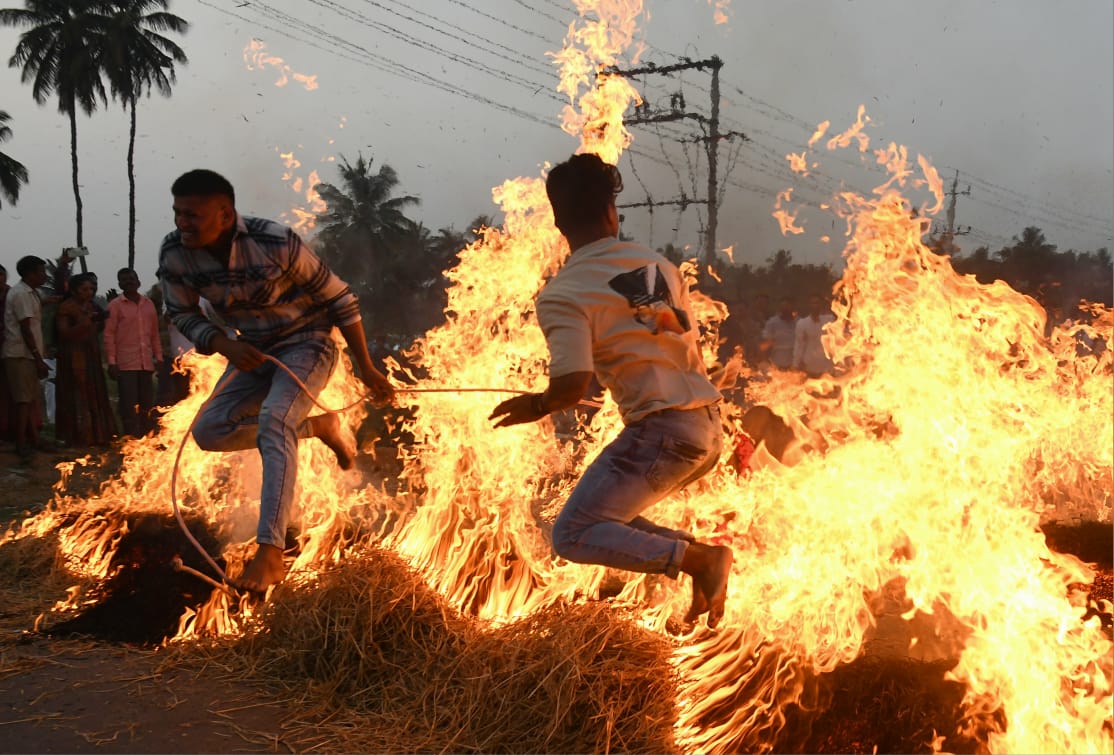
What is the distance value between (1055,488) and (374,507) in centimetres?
523

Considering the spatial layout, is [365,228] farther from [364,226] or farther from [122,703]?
[122,703]

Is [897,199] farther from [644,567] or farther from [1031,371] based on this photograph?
[644,567]

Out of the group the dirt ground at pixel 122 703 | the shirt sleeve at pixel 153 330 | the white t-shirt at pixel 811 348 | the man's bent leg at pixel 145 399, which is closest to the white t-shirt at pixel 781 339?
the white t-shirt at pixel 811 348

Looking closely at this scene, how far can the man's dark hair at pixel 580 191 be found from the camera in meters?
3.54

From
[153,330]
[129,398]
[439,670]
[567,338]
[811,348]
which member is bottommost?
[439,670]

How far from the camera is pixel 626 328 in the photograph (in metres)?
3.31

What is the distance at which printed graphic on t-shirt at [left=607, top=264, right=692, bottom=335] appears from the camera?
10.9 feet

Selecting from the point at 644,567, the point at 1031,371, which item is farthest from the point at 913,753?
the point at 1031,371

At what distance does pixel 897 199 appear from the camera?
5078 millimetres

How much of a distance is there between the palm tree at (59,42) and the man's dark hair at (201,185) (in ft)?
135

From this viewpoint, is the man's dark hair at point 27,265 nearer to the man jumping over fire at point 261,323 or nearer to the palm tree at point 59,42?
the man jumping over fire at point 261,323

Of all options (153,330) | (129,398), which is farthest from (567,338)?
(129,398)

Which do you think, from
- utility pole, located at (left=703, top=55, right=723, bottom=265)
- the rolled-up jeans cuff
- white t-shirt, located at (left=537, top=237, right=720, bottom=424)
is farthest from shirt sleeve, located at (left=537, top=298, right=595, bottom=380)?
utility pole, located at (left=703, top=55, right=723, bottom=265)

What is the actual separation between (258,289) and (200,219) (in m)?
0.45
